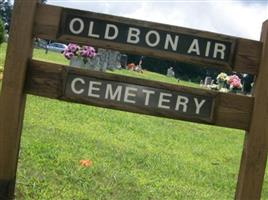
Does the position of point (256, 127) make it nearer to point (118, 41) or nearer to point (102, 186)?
point (118, 41)

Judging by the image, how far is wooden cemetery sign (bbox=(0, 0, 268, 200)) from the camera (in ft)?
15.0

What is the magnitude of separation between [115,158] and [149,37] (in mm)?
3718

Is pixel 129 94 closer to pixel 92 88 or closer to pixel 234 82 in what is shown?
pixel 92 88

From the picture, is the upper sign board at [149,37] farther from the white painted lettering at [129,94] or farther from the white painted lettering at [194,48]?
the white painted lettering at [129,94]

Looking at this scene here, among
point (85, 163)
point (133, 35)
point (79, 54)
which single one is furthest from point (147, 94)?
point (79, 54)

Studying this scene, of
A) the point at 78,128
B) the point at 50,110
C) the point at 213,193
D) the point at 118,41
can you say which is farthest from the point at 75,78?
the point at 50,110

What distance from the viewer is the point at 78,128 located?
10.4m

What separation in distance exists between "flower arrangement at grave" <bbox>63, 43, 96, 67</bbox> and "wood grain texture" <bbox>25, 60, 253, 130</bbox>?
13808 mm

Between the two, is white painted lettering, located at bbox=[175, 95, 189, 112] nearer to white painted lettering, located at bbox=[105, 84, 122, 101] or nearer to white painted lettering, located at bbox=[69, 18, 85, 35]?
A: white painted lettering, located at bbox=[105, 84, 122, 101]

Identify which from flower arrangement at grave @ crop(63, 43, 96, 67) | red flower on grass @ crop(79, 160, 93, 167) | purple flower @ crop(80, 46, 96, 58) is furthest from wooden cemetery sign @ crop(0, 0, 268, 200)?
purple flower @ crop(80, 46, 96, 58)

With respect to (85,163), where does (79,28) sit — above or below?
above

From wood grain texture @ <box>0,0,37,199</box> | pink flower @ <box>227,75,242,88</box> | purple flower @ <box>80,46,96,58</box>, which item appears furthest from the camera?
pink flower @ <box>227,75,242,88</box>

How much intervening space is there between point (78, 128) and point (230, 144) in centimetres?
444

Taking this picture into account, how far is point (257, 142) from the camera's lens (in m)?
4.76
